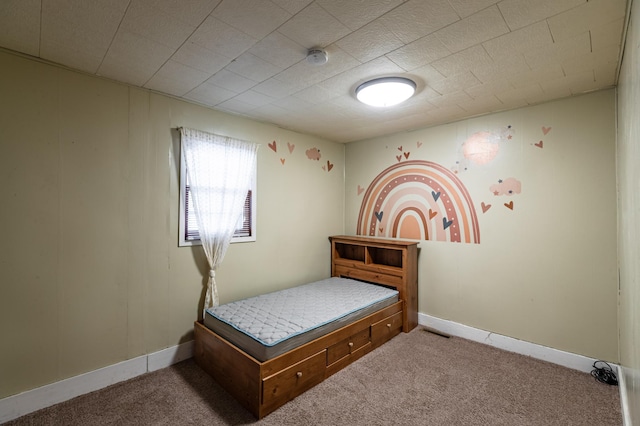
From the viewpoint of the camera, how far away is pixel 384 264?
3793mm

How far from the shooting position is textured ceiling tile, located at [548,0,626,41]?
1.43 metres

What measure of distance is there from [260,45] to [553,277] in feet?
10.3

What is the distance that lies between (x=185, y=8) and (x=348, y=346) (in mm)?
2685

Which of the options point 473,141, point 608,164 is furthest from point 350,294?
point 608,164

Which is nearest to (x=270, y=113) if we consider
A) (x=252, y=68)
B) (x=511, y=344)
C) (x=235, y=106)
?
(x=235, y=106)

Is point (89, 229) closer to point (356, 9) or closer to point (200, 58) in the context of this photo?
point (200, 58)

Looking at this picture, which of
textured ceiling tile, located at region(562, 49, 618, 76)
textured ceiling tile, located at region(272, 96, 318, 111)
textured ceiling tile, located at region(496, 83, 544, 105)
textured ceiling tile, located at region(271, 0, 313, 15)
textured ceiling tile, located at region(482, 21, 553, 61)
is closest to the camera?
textured ceiling tile, located at region(271, 0, 313, 15)

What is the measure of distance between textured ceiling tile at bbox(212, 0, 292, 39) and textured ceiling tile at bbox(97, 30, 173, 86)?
1.91ft

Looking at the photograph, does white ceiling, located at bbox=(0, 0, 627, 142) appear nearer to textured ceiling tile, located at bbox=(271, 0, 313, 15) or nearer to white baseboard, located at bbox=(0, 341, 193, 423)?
textured ceiling tile, located at bbox=(271, 0, 313, 15)

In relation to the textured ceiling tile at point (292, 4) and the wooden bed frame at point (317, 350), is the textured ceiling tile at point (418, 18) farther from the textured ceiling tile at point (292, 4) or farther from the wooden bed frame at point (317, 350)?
the wooden bed frame at point (317, 350)

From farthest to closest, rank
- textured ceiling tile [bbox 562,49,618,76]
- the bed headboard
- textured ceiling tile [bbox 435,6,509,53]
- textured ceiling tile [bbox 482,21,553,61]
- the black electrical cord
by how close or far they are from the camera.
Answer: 1. the bed headboard
2. the black electrical cord
3. textured ceiling tile [bbox 562,49,618,76]
4. textured ceiling tile [bbox 482,21,553,61]
5. textured ceiling tile [bbox 435,6,509,53]

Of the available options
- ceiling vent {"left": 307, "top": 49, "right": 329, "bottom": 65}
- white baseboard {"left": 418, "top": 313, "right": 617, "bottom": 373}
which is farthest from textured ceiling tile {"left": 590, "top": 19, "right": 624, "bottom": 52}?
white baseboard {"left": 418, "top": 313, "right": 617, "bottom": 373}

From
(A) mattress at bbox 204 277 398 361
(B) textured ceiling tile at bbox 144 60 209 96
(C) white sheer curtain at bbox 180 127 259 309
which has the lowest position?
(A) mattress at bbox 204 277 398 361

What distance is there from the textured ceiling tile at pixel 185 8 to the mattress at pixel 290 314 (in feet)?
6.65
